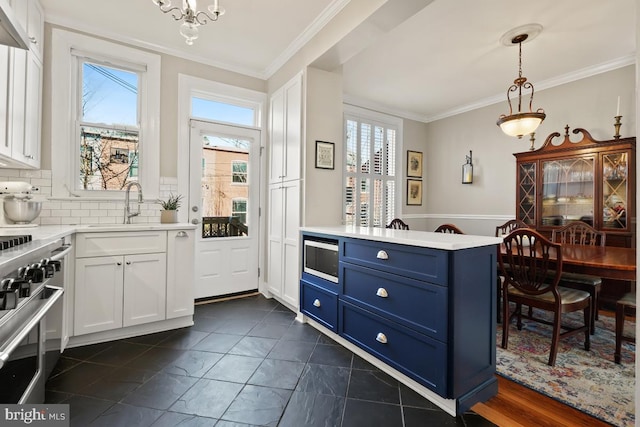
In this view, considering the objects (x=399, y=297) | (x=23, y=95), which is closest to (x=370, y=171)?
(x=399, y=297)

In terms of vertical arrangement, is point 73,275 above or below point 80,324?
above

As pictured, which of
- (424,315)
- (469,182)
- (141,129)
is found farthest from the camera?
(469,182)

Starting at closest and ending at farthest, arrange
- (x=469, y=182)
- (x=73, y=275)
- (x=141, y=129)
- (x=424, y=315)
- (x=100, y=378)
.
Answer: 1. (x=424, y=315)
2. (x=100, y=378)
3. (x=73, y=275)
4. (x=141, y=129)
5. (x=469, y=182)

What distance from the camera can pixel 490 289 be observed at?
1792mm

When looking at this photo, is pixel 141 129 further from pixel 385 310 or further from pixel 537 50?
pixel 537 50

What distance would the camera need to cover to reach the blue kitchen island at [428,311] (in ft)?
5.25

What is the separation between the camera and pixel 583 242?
323 cm

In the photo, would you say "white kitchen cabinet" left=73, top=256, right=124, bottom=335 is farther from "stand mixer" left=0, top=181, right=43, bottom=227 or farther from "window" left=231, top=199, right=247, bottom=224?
"window" left=231, top=199, right=247, bottom=224

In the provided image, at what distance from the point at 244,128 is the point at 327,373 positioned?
288 centimetres

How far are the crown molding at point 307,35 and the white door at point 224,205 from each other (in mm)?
788

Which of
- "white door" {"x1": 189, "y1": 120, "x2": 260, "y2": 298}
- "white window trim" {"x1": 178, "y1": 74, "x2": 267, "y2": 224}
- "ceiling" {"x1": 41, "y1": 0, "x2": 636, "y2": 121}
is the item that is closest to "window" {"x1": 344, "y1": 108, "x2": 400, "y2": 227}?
"ceiling" {"x1": 41, "y1": 0, "x2": 636, "y2": 121}

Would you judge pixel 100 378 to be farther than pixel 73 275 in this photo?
No

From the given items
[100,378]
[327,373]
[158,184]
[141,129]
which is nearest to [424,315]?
[327,373]

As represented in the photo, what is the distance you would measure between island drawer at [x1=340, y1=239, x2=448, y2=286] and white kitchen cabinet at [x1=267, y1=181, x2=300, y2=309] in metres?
0.90
